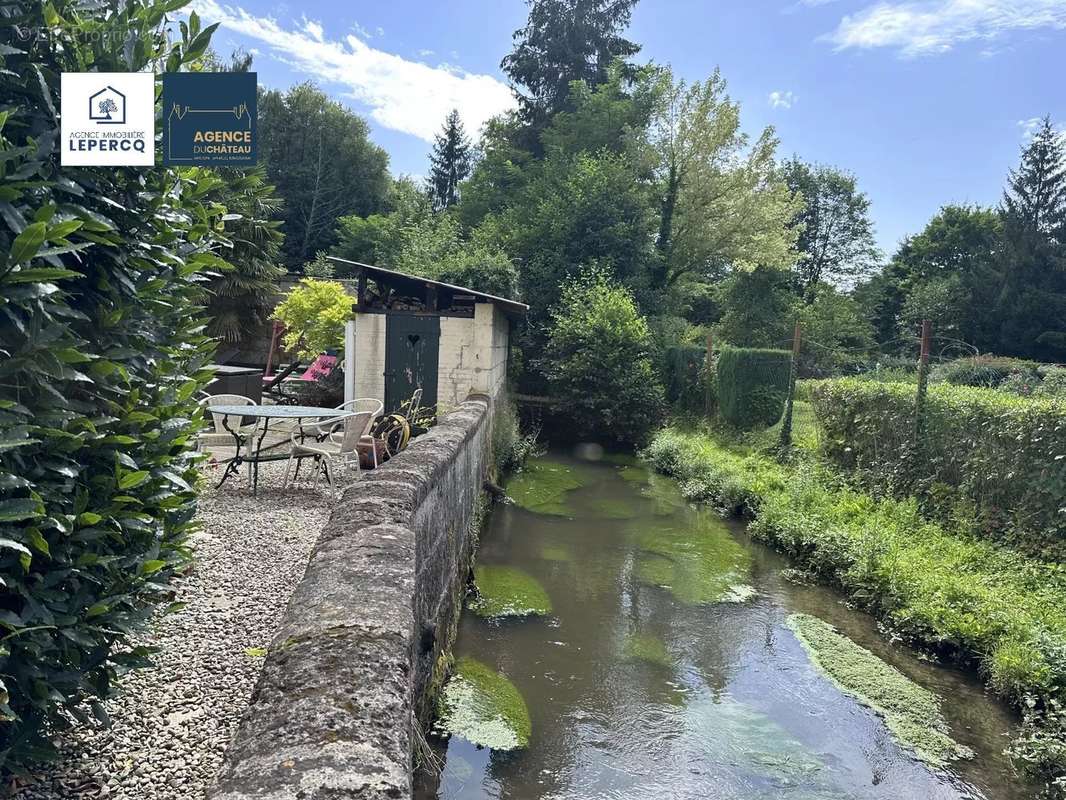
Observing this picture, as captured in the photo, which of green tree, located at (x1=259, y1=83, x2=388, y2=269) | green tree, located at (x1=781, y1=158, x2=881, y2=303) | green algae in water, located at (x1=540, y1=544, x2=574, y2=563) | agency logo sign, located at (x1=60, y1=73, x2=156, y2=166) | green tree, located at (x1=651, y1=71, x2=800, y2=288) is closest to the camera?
agency logo sign, located at (x1=60, y1=73, x2=156, y2=166)

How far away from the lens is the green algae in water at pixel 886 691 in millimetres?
4672

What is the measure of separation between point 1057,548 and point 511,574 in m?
5.22

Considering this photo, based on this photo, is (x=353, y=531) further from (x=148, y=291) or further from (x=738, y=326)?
(x=738, y=326)

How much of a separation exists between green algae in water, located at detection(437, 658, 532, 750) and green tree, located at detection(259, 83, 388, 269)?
33.5 m

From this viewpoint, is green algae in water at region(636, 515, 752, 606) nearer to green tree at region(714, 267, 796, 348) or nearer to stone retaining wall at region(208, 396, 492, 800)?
stone retaining wall at region(208, 396, 492, 800)

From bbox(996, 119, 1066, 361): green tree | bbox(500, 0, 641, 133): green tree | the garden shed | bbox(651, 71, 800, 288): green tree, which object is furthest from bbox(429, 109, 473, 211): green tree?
the garden shed

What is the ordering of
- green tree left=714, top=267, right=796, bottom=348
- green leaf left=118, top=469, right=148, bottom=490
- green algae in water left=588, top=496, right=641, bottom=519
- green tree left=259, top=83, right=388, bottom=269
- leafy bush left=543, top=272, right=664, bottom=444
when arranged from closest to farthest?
green leaf left=118, top=469, right=148, bottom=490 < green algae in water left=588, top=496, right=641, bottom=519 < leafy bush left=543, top=272, right=664, bottom=444 < green tree left=714, top=267, right=796, bottom=348 < green tree left=259, top=83, right=388, bottom=269

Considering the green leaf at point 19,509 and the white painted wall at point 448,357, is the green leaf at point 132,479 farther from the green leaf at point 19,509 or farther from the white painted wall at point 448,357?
the white painted wall at point 448,357

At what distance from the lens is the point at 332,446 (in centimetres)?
767

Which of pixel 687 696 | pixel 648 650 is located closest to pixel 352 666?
pixel 687 696

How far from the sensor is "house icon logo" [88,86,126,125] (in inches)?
86.4

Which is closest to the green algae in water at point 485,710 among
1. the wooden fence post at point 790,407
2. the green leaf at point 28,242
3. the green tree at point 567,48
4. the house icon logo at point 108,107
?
the green leaf at point 28,242

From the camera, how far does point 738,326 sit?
27.4 metres

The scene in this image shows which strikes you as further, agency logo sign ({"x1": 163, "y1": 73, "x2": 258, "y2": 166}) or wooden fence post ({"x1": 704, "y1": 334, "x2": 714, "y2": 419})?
wooden fence post ({"x1": 704, "y1": 334, "x2": 714, "y2": 419})
